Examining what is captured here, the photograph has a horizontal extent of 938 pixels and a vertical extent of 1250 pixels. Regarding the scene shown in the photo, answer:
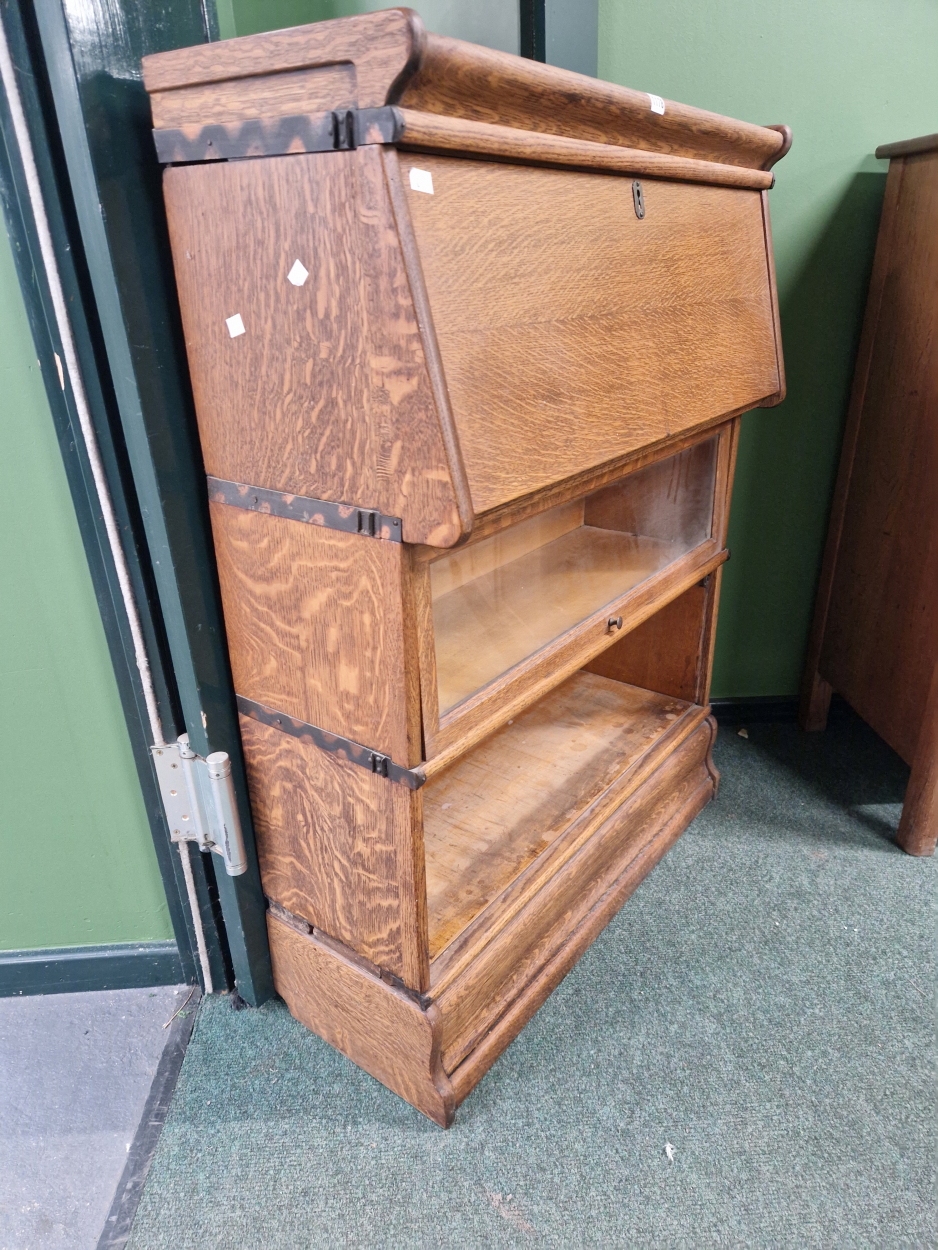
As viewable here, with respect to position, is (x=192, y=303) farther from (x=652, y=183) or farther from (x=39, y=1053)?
(x=39, y=1053)

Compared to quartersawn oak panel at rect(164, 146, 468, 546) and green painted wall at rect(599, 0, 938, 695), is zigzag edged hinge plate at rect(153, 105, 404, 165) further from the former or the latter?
green painted wall at rect(599, 0, 938, 695)

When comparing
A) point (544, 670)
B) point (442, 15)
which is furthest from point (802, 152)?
point (544, 670)

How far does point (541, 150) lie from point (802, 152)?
1054 mm

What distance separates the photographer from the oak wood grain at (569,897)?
1.19 metres

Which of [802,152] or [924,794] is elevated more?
[802,152]

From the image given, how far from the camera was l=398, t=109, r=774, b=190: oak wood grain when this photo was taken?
74 centimetres

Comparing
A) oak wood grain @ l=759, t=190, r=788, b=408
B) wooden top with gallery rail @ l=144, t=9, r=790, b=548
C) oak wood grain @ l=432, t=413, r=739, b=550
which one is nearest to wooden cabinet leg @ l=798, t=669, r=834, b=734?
oak wood grain @ l=759, t=190, r=788, b=408

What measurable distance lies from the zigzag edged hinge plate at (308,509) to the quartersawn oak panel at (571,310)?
0.39ft

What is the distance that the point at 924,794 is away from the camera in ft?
5.40

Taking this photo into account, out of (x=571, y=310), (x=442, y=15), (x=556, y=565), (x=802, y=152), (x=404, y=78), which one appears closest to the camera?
(x=404, y=78)

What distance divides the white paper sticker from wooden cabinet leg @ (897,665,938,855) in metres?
1.34

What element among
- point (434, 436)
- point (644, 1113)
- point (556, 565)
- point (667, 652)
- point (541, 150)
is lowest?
point (644, 1113)

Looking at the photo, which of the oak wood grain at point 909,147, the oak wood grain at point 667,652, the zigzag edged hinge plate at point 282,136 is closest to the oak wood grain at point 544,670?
the oak wood grain at point 667,652

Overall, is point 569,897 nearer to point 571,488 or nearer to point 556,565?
point 556,565
